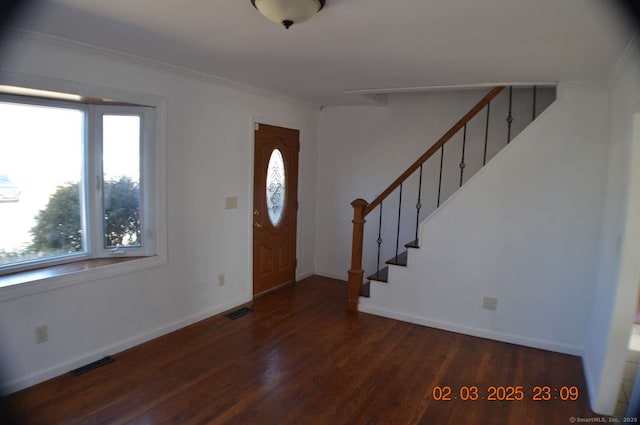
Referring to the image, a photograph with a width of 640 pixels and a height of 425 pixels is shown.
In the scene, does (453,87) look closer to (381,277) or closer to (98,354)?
(381,277)

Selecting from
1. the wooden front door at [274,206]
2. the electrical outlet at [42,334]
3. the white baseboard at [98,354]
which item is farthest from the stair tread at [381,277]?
the electrical outlet at [42,334]

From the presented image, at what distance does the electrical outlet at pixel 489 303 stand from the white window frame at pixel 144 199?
113 inches

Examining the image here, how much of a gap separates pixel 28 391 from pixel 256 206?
2.43 m

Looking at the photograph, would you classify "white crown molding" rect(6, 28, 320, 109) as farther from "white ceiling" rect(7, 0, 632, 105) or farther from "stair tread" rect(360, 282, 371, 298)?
"stair tread" rect(360, 282, 371, 298)

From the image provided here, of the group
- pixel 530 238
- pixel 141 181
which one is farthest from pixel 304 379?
pixel 530 238

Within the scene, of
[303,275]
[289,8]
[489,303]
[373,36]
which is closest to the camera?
[289,8]

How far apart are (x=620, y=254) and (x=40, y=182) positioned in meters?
3.84

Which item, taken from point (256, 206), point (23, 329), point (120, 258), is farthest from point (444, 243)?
point (23, 329)

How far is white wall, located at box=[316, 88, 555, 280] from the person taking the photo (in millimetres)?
4027

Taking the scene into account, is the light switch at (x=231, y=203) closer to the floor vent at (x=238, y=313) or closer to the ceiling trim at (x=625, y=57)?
the floor vent at (x=238, y=313)

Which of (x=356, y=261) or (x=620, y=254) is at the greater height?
(x=620, y=254)

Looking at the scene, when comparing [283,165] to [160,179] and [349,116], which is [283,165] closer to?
[349,116]

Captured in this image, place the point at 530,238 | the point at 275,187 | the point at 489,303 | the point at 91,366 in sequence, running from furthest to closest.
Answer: the point at 275,187 → the point at 489,303 → the point at 530,238 → the point at 91,366

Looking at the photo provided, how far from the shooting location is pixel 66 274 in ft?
8.37
